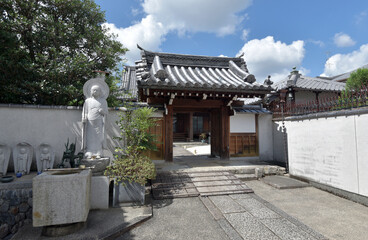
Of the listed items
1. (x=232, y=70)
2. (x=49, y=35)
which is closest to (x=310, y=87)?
(x=232, y=70)

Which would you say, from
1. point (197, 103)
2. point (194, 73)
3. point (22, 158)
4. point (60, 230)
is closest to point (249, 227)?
point (60, 230)

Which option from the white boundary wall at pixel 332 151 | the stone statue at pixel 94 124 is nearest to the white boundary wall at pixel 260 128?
the white boundary wall at pixel 332 151

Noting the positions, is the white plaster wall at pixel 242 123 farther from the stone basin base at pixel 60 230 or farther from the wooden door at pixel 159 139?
the stone basin base at pixel 60 230

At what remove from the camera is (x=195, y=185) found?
6.01 m

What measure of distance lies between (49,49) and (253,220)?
8.45 metres

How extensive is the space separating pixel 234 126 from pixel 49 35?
28.6 feet

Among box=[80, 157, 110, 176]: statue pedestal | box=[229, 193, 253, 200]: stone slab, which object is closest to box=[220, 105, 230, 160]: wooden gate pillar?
box=[229, 193, 253, 200]: stone slab

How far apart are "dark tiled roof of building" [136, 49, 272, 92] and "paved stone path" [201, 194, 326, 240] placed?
168 inches

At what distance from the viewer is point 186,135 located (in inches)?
841

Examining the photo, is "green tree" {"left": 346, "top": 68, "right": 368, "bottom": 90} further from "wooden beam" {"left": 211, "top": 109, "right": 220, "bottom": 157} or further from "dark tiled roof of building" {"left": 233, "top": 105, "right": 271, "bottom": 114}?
"wooden beam" {"left": 211, "top": 109, "right": 220, "bottom": 157}

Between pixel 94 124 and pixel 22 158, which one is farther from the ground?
pixel 94 124

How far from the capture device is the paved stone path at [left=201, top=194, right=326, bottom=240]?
11.5 ft

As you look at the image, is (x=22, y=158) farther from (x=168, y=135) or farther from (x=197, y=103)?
(x=197, y=103)

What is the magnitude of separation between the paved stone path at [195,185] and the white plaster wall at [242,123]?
3021 mm
